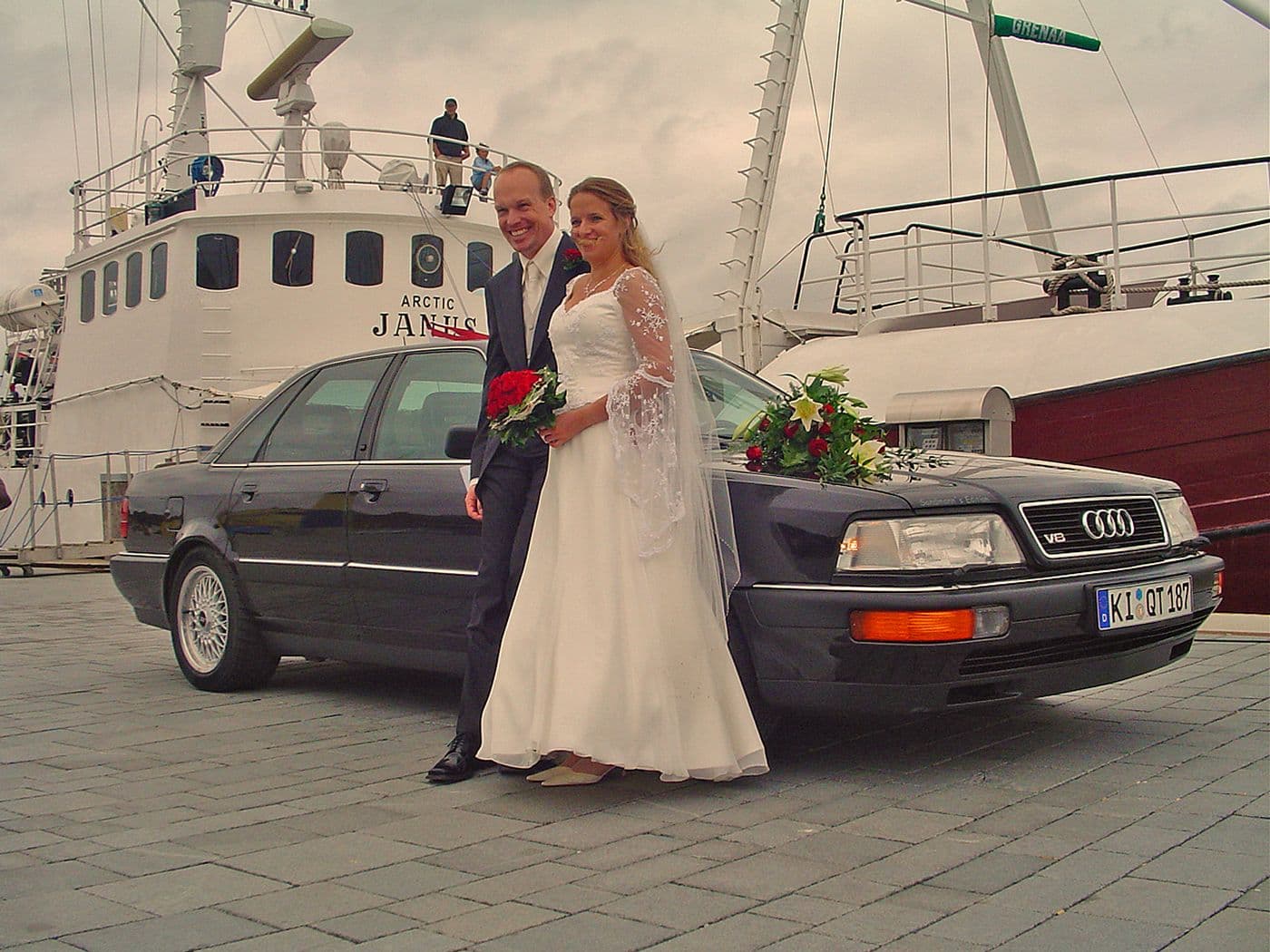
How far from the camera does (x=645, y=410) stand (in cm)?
423

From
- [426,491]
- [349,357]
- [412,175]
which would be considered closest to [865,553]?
[426,491]

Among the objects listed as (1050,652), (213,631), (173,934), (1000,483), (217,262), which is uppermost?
(217,262)

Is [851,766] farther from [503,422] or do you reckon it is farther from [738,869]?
[503,422]

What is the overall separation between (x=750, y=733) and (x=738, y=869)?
789mm

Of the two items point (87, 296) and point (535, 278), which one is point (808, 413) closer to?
point (535, 278)

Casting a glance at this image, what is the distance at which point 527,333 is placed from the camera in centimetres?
464

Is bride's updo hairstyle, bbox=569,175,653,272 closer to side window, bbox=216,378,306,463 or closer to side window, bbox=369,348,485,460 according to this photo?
side window, bbox=369,348,485,460

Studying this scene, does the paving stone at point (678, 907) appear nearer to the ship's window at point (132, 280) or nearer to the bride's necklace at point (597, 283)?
the bride's necklace at point (597, 283)

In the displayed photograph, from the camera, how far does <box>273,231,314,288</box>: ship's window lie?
16875 mm

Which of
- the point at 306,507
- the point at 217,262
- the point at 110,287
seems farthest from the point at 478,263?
the point at 306,507

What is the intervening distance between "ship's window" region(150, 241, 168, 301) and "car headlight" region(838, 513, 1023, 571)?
14.6 m

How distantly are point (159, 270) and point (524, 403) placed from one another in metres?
14.4

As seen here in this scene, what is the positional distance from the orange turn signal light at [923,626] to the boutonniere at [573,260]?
155 cm

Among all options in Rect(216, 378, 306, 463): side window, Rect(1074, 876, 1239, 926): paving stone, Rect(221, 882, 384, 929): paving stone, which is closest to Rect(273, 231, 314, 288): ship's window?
Rect(216, 378, 306, 463): side window
